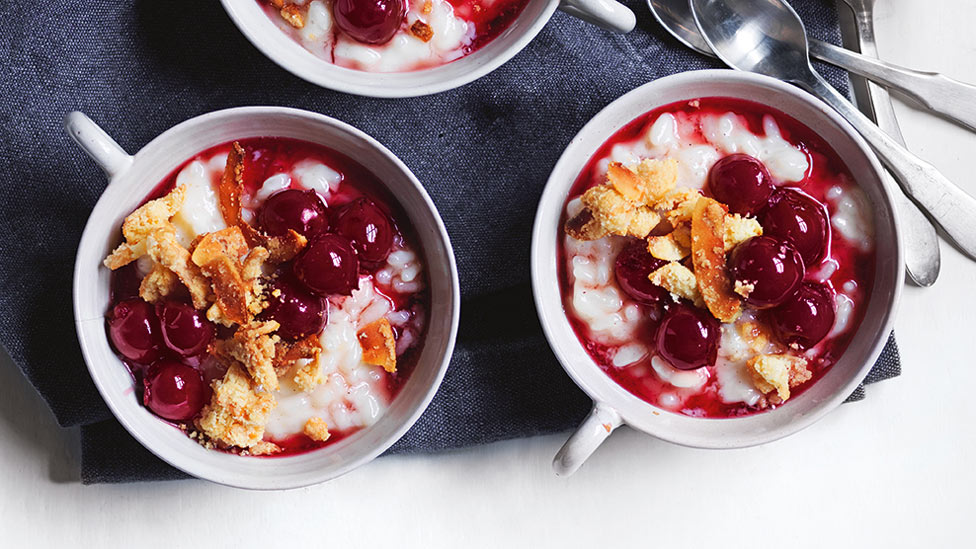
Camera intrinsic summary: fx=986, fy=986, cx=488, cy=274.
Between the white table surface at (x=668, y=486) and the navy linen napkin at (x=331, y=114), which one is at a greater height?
the navy linen napkin at (x=331, y=114)

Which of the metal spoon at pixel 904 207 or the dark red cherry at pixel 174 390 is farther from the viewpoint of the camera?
the metal spoon at pixel 904 207

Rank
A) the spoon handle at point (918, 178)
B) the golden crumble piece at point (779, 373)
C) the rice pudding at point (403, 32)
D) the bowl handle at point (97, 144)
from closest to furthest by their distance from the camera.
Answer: the bowl handle at point (97, 144)
the golden crumble piece at point (779, 373)
the rice pudding at point (403, 32)
the spoon handle at point (918, 178)

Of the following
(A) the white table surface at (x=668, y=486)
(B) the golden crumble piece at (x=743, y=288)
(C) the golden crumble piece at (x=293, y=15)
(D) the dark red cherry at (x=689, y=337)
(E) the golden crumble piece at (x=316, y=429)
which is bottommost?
(A) the white table surface at (x=668, y=486)

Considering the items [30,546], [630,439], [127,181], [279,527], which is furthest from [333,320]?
[30,546]

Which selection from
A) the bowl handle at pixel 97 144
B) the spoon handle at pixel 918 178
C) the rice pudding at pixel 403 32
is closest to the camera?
the bowl handle at pixel 97 144

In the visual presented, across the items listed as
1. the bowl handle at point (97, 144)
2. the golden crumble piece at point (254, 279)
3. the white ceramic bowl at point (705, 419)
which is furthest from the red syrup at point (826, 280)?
the bowl handle at point (97, 144)

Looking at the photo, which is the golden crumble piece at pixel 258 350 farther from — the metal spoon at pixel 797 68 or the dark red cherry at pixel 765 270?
the metal spoon at pixel 797 68
